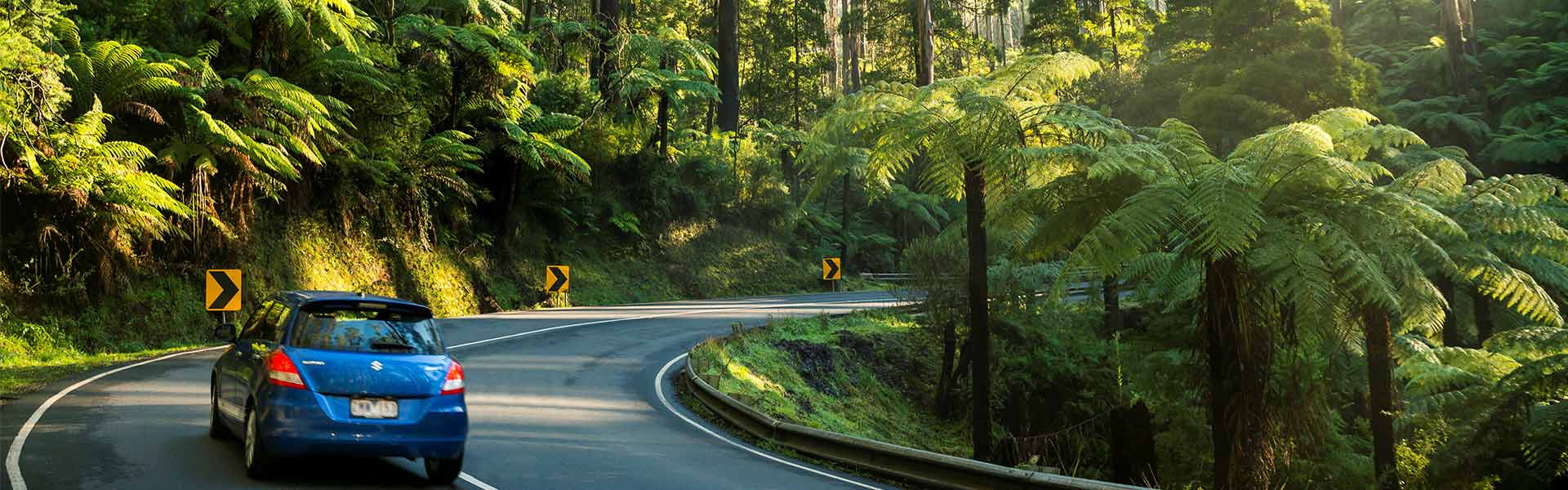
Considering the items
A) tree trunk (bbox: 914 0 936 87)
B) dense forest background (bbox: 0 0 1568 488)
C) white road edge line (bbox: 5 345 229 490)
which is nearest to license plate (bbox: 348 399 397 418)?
white road edge line (bbox: 5 345 229 490)

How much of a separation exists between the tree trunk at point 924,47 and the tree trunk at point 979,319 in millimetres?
4133

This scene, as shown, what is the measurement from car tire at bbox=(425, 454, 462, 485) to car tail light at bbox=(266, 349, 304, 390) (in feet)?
4.05

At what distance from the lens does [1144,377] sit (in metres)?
23.4

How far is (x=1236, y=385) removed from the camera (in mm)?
9664

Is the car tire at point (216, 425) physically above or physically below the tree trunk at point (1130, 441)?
above

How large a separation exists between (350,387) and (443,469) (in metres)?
1.19

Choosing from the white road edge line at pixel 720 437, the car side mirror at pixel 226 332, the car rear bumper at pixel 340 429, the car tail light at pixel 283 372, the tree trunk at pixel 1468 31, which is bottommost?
the white road edge line at pixel 720 437

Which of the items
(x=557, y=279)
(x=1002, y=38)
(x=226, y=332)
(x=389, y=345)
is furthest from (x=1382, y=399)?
(x=1002, y=38)

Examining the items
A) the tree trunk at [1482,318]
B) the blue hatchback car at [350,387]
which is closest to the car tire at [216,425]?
the blue hatchback car at [350,387]

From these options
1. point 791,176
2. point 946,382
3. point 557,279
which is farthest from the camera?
point 791,176

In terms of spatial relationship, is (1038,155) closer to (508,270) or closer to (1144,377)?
(1144,377)

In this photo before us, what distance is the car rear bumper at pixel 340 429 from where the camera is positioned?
24.3 feet

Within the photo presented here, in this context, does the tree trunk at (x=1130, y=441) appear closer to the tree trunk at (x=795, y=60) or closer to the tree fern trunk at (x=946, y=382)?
the tree fern trunk at (x=946, y=382)

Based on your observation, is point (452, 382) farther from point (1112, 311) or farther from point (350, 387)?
point (1112, 311)
